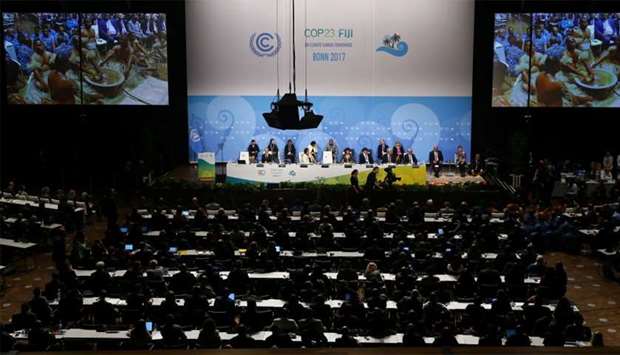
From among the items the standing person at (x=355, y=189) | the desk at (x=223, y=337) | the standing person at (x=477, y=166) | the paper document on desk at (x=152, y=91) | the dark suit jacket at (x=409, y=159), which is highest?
the paper document on desk at (x=152, y=91)

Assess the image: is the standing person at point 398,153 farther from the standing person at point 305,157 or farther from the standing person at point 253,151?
the standing person at point 253,151

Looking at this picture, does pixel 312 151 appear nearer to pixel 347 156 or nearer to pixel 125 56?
pixel 347 156

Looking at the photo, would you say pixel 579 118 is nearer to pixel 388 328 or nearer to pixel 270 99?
pixel 270 99

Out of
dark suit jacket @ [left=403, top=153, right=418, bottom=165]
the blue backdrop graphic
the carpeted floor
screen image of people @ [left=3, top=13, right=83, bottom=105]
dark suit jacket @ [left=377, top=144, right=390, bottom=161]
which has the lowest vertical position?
the carpeted floor

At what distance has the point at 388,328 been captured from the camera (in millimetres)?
9914

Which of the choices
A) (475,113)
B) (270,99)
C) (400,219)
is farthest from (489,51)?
(400,219)

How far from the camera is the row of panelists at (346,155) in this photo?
23.7 meters

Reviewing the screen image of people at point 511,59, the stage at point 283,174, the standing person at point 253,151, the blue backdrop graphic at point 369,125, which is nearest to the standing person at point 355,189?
the stage at point 283,174

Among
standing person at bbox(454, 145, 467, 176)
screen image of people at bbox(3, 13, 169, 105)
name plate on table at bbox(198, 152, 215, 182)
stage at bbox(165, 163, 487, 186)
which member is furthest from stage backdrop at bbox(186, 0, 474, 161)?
name plate on table at bbox(198, 152, 215, 182)

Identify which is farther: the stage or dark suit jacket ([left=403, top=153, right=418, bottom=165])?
dark suit jacket ([left=403, top=153, right=418, bottom=165])

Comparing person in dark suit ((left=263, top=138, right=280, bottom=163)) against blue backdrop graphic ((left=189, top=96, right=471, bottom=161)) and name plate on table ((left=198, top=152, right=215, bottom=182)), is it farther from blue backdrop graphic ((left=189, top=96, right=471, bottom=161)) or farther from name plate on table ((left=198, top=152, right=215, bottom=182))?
name plate on table ((left=198, top=152, right=215, bottom=182))

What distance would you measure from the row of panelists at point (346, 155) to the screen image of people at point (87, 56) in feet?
13.1

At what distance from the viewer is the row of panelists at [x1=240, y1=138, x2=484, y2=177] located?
2367 cm

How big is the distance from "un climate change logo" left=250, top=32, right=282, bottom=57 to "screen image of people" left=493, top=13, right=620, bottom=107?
727cm
